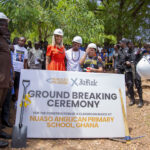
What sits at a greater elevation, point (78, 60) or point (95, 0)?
point (95, 0)

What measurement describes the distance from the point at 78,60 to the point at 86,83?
0.67m

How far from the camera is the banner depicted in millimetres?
3543

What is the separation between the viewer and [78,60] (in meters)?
4.25

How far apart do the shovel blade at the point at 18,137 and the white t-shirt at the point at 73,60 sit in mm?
1575

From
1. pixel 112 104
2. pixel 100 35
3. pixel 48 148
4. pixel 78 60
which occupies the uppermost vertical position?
pixel 100 35

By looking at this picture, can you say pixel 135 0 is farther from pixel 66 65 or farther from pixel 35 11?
pixel 66 65

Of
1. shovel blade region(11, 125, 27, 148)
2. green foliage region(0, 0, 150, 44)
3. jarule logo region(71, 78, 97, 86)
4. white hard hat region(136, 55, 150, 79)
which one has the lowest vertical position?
shovel blade region(11, 125, 27, 148)

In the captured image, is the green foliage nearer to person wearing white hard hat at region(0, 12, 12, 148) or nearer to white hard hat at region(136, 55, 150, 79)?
person wearing white hard hat at region(0, 12, 12, 148)

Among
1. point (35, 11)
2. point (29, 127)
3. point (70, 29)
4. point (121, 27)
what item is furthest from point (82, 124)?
point (121, 27)

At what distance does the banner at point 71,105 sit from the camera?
11.6 feet

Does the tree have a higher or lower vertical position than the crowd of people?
higher

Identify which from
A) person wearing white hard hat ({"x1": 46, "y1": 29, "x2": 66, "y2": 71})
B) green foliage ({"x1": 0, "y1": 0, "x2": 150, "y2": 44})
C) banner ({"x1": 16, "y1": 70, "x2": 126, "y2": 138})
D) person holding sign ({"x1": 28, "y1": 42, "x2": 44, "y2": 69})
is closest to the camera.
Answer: banner ({"x1": 16, "y1": 70, "x2": 126, "y2": 138})

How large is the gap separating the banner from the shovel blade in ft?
0.84

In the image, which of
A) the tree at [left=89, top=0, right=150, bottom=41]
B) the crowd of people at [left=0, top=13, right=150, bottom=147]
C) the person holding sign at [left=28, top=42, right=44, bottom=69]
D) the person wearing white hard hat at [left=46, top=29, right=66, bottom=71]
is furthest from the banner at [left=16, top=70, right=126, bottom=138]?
the tree at [left=89, top=0, right=150, bottom=41]
